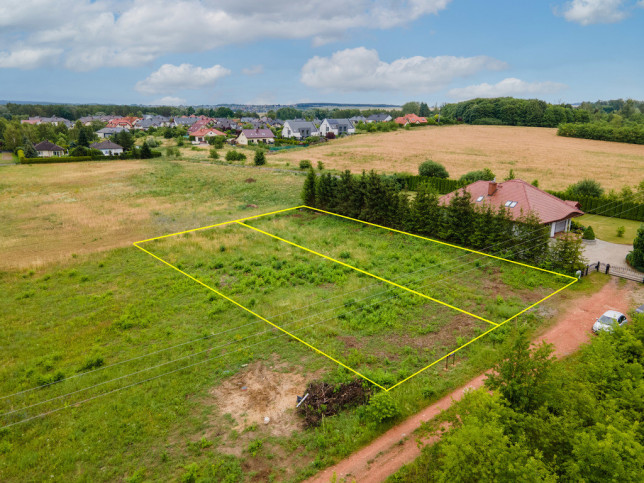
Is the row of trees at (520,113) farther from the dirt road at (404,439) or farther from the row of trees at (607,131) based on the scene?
the dirt road at (404,439)

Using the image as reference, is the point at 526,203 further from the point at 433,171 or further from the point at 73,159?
the point at 73,159

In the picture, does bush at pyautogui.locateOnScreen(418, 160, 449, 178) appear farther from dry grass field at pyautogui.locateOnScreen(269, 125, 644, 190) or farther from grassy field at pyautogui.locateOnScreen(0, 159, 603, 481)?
grassy field at pyautogui.locateOnScreen(0, 159, 603, 481)

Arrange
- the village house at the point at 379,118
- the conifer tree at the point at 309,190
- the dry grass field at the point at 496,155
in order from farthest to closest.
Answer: the village house at the point at 379,118 → the dry grass field at the point at 496,155 → the conifer tree at the point at 309,190

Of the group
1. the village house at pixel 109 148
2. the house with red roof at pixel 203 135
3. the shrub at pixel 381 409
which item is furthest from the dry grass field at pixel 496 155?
the shrub at pixel 381 409

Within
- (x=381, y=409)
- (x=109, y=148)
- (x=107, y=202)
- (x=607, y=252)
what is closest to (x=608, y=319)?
(x=607, y=252)

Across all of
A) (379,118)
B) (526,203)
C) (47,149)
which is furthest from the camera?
(379,118)

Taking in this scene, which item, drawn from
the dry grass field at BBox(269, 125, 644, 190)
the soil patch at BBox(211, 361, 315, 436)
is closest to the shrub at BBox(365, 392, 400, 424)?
the soil patch at BBox(211, 361, 315, 436)
